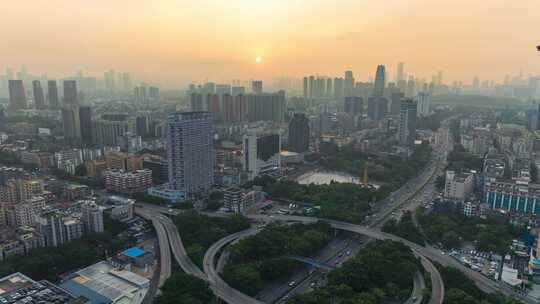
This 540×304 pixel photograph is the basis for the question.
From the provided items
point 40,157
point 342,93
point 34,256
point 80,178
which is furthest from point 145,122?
point 342,93

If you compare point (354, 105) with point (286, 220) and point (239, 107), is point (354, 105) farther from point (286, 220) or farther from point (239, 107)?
point (286, 220)

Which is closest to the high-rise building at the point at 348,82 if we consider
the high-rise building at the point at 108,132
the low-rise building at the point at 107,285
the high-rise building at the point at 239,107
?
the high-rise building at the point at 239,107

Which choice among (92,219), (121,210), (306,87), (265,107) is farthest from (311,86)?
(92,219)

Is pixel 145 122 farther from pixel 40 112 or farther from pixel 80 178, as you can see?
pixel 40 112

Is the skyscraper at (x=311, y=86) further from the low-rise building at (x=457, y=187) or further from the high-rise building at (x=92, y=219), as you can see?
the high-rise building at (x=92, y=219)

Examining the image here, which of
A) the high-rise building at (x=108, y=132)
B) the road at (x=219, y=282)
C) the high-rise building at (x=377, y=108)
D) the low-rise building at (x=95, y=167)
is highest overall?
the high-rise building at (x=377, y=108)

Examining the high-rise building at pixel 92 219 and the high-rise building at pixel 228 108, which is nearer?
the high-rise building at pixel 92 219

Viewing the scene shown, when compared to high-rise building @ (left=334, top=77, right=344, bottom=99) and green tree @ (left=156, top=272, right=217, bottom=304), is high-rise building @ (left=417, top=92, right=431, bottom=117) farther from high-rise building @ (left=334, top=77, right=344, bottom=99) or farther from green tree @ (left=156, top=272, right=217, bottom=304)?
green tree @ (left=156, top=272, right=217, bottom=304)

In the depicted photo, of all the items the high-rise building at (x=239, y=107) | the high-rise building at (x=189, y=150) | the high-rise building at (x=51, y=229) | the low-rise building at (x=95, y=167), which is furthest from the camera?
the high-rise building at (x=239, y=107)

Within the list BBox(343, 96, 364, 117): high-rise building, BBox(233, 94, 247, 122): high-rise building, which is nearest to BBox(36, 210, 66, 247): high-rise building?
BBox(233, 94, 247, 122): high-rise building
